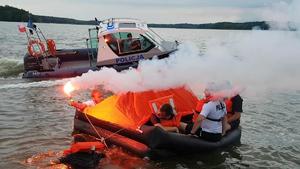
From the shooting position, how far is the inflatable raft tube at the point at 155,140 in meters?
9.66

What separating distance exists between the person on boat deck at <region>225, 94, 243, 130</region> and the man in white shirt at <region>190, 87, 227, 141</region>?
0.76 meters

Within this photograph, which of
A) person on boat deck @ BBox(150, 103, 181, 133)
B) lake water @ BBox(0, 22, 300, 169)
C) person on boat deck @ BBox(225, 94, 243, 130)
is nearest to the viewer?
person on boat deck @ BBox(150, 103, 181, 133)

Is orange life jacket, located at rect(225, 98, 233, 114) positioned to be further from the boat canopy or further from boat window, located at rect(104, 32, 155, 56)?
the boat canopy

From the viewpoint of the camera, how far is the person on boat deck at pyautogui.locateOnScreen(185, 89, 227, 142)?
9820 millimetres

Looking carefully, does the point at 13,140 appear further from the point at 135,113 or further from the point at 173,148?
the point at 173,148

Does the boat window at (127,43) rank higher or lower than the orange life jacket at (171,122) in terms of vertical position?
higher

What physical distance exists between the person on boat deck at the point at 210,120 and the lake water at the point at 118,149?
52 centimetres

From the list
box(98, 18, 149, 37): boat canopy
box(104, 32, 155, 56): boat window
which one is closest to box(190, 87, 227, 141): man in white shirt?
box(104, 32, 155, 56): boat window

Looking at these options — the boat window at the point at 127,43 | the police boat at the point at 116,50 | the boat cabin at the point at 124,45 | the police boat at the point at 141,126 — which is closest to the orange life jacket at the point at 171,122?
the police boat at the point at 141,126

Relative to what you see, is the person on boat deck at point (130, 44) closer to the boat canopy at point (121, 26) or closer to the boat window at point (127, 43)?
the boat window at point (127, 43)

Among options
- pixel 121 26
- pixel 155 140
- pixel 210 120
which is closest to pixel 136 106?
pixel 155 140

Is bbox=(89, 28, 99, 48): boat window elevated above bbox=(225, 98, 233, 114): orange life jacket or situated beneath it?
elevated above

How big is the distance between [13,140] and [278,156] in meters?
6.56

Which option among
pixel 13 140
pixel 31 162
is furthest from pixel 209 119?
pixel 13 140
